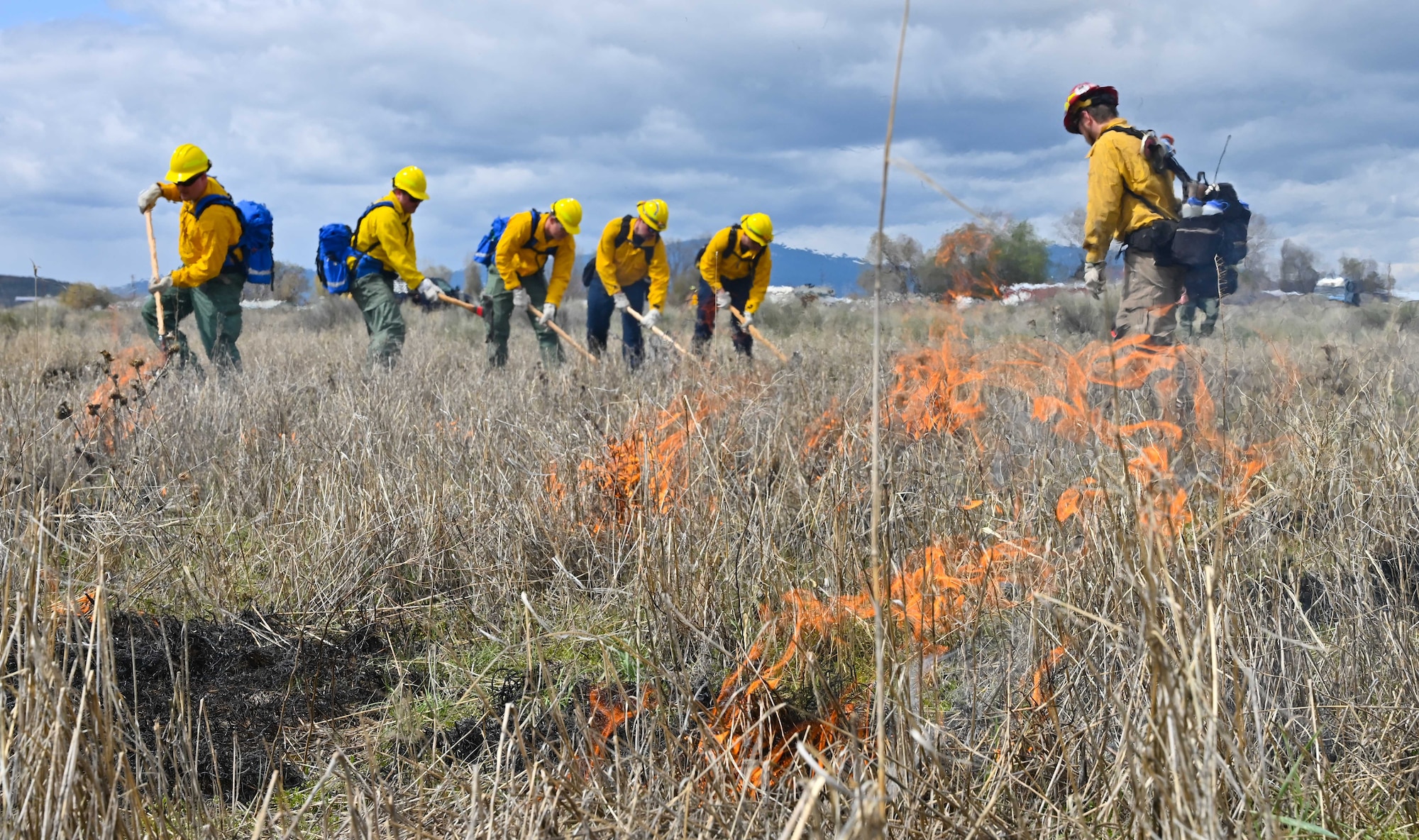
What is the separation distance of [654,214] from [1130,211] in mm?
4814

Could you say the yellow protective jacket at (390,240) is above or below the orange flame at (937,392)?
above

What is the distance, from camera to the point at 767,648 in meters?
2.24

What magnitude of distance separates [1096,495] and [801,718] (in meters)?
0.83

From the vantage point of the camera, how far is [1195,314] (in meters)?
7.23

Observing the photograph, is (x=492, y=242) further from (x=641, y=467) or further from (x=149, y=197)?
(x=641, y=467)

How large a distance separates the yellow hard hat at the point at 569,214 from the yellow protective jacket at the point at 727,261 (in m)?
1.30

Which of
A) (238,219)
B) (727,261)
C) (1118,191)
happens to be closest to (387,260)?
(238,219)

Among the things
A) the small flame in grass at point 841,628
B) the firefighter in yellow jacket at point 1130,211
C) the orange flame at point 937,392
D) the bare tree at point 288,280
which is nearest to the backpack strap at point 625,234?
the orange flame at point 937,392

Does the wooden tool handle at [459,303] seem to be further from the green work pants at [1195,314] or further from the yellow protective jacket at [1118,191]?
the green work pants at [1195,314]

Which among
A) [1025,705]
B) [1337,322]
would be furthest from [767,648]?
[1337,322]

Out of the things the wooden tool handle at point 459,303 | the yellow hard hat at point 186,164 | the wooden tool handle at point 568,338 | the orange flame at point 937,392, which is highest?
the yellow hard hat at point 186,164

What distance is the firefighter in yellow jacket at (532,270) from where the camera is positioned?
8969 millimetres

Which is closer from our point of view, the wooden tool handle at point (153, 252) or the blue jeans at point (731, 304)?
the wooden tool handle at point (153, 252)

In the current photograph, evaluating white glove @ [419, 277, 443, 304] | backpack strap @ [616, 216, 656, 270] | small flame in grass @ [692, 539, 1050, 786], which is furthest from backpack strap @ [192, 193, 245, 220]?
small flame in grass @ [692, 539, 1050, 786]
